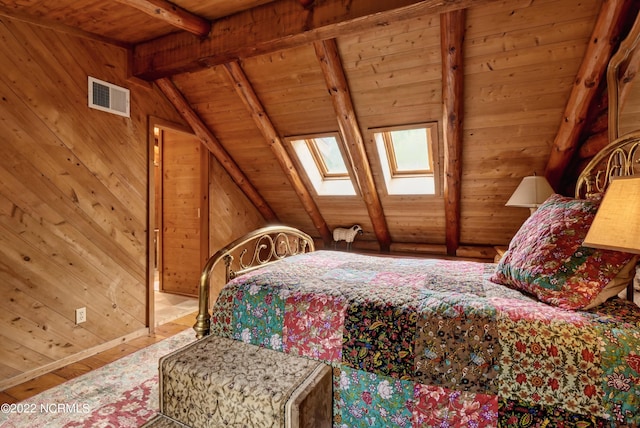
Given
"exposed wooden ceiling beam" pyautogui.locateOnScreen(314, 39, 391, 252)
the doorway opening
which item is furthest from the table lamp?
the doorway opening

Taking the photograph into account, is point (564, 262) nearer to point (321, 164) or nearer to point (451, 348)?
point (451, 348)

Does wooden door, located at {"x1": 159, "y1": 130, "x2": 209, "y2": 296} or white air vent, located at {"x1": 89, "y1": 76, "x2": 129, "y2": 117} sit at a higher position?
white air vent, located at {"x1": 89, "y1": 76, "x2": 129, "y2": 117}

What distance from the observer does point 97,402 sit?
2.06 meters

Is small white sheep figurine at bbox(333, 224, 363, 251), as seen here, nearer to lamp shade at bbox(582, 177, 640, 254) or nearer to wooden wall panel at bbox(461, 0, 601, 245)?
wooden wall panel at bbox(461, 0, 601, 245)

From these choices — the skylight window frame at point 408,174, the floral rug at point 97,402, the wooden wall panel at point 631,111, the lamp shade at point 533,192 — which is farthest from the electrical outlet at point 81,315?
the wooden wall panel at point 631,111

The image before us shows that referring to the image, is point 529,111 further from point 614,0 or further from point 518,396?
point 518,396

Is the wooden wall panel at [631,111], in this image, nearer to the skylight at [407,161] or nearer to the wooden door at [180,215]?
the skylight at [407,161]

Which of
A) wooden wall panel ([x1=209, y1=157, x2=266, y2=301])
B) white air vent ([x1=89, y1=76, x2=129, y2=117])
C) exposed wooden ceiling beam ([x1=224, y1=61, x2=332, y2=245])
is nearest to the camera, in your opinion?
white air vent ([x1=89, y1=76, x2=129, y2=117])

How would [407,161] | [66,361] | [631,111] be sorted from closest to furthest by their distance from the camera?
[631,111] → [66,361] → [407,161]

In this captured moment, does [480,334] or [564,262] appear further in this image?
[564,262]

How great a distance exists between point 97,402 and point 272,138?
103 inches

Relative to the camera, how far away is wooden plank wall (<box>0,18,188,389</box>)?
7.42 ft

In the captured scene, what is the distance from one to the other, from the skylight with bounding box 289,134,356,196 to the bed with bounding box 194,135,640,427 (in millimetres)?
2407

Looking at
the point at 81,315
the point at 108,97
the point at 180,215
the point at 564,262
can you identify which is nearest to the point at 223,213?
the point at 180,215
